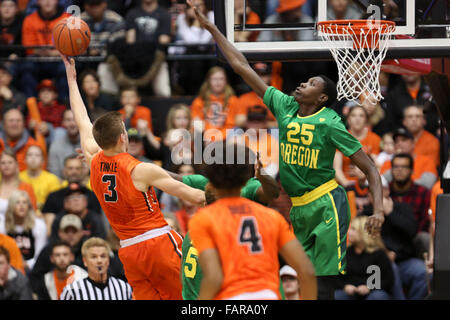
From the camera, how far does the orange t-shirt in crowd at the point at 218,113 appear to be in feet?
35.6

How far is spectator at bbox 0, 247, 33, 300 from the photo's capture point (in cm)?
930

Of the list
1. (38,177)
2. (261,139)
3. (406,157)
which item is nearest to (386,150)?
(406,157)

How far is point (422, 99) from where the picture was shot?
431 inches

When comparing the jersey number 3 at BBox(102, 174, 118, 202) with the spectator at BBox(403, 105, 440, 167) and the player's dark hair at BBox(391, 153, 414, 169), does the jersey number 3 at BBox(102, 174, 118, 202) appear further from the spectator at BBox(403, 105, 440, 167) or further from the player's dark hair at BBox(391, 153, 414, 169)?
the spectator at BBox(403, 105, 440, 167)

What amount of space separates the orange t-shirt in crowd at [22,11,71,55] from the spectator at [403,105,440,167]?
199 inches

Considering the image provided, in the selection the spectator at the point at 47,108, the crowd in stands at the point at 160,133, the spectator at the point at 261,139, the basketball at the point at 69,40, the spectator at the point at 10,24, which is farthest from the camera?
the spectator at the point at 10,24

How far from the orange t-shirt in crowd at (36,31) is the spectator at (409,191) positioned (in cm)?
530

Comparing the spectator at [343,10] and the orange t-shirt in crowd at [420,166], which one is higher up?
the spectator at [343,10]


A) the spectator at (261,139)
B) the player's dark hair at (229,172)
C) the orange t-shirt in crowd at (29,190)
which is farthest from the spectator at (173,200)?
the player's dark hair at (229,172)

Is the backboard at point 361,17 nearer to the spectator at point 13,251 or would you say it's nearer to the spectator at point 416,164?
the spectator at point 416,164

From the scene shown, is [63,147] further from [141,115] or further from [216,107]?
[216,107]

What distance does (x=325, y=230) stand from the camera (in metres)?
6.68

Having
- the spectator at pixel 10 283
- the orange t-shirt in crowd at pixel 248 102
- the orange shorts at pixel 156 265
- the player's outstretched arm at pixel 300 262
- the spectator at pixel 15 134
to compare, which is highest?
the orange t-shirt in crowd at pixel 248 102

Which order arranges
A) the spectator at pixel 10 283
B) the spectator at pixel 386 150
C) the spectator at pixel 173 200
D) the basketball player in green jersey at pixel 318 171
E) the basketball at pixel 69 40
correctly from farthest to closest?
the spectator at pixel 386 150 < the spectator at pixel 173 200 < the spectator at pixel 10 283 < the basketball at pixel 69 40 < the basketball player in green jersey at pixel 318 171
